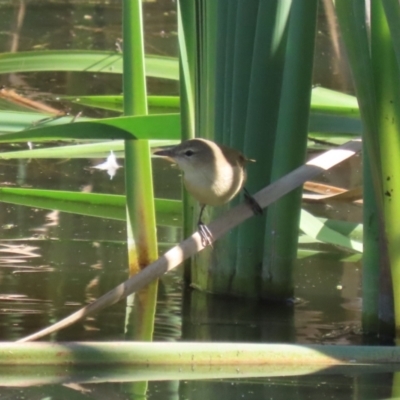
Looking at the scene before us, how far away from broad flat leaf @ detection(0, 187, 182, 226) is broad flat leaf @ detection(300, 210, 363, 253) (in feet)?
1.57

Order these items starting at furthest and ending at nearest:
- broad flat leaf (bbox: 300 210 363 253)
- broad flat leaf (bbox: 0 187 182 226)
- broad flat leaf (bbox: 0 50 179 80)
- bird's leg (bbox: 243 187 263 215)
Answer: broad flat leaf (bbox: 0 50 179 80) < broad flat leaf (bbox: 0 187 182 226) < broad flat leaf (bbox: 300 210 363 253) < bird's leg (bbox: 243 187 263 215)

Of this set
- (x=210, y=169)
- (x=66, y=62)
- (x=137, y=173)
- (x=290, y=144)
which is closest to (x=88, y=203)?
(x=137, y=173)

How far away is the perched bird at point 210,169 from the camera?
3176 mm

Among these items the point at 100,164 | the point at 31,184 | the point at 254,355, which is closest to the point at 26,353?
the point at 254,355

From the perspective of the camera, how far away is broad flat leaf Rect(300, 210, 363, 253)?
11.6 feet

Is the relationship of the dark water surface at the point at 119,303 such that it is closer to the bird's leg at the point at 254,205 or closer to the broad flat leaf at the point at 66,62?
the bird's leg at the point at 254,205

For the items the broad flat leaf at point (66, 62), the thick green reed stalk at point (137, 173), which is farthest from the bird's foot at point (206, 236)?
the broad flat leaf at point (66, 62)

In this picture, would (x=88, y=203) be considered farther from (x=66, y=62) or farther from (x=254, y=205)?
(x=66, y=62)

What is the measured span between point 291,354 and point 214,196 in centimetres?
93

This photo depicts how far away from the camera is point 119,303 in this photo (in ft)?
11.0

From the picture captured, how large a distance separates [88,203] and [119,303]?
1.63ft

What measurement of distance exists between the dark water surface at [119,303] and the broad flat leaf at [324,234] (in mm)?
149

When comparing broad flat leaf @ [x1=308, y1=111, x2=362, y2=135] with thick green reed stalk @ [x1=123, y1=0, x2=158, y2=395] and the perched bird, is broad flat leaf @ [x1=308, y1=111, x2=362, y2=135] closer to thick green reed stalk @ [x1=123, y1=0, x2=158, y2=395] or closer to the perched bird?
the perched bird

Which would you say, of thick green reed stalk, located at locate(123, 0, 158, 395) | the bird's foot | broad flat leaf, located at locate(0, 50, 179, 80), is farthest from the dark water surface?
broad flat leaf, located at locate(0, 50, 179, 80)
